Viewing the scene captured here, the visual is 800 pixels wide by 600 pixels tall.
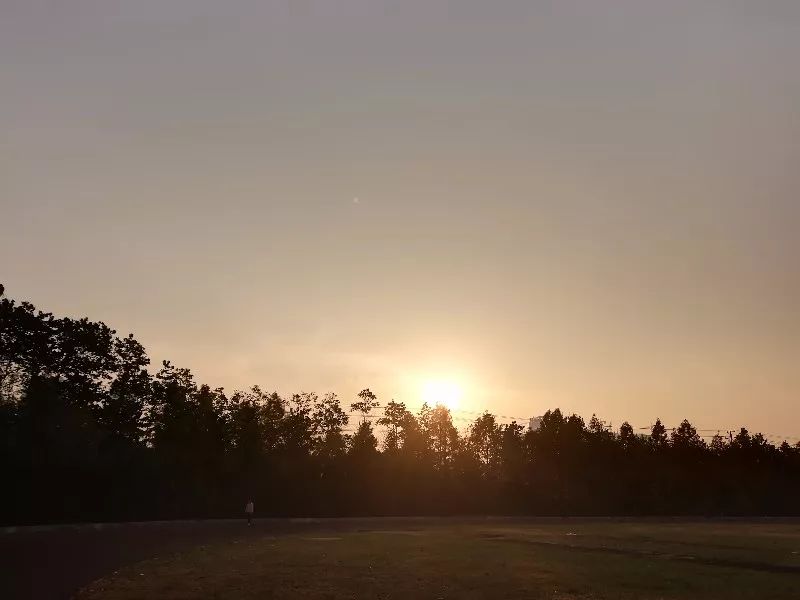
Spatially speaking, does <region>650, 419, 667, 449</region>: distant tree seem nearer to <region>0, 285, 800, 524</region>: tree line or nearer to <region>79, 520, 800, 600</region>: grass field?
<region>0, 285, 800, 524</region>: tree line

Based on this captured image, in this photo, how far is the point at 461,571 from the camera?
26906 mm

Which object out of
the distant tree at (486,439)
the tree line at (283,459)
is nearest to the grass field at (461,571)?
the tree line at (283,459)

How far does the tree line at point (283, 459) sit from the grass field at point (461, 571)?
25.1 meters

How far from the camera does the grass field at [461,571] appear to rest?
21.6 m

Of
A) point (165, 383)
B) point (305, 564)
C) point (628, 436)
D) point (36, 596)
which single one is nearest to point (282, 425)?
point (165, 383)

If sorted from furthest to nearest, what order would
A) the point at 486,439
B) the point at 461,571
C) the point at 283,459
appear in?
the point at 486,439 < the point at 283,459 < the point at 461,571

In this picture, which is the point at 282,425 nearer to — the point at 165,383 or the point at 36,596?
the point at 165,383

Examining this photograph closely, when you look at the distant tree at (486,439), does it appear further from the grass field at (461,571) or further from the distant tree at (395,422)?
the grass field at (461,571)

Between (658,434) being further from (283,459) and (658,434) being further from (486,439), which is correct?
(283,459)

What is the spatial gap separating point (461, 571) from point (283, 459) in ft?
198

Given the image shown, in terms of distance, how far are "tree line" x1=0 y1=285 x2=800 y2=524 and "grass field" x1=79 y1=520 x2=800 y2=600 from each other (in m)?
25.1

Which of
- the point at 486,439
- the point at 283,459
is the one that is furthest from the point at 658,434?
the point at 283,459

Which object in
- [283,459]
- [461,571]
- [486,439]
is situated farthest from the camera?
[486,439]

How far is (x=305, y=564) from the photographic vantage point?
2881 cm
